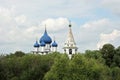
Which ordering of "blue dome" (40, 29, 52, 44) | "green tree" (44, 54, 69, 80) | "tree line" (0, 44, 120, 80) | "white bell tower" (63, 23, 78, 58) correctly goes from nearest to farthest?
"green tree" (44, 54, 69, 80) → "tree line" (0, 44, 120, 80) → "white bell tower" (63, 23, 78, 58) → "blue dome" (40, 29, 52, 44)

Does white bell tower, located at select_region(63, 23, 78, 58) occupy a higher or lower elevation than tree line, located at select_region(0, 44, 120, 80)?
higher

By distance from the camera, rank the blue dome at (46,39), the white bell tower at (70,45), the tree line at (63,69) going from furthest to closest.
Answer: the blue dome at (46,39)
the white bell tower at (70,45)
the tree line at (63,69)

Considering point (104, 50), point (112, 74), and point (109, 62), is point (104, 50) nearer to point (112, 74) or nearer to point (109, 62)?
point (109, 62)

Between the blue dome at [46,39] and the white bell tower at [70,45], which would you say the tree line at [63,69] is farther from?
the blue dome at [46,39]

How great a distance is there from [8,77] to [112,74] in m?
18.2

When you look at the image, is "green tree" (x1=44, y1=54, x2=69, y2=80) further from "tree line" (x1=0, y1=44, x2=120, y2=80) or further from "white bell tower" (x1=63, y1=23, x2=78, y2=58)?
"white bell tower" (x1=63, y1=23, x2=78, y2=58)

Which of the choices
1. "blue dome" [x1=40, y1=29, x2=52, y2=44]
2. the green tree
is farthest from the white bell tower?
the green tree

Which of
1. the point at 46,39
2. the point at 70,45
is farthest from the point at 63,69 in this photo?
the point at 46,39

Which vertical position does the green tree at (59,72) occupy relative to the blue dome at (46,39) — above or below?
below

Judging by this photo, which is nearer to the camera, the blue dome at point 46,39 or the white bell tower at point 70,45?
the white bell tower at point 70,45

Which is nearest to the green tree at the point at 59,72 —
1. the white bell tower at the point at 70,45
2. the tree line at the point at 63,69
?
the tree line at the point at 63,69

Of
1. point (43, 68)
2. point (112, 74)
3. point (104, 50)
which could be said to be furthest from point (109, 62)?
point (43, 68)

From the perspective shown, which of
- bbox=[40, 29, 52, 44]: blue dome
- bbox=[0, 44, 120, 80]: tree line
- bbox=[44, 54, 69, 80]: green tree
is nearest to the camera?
bbox=[44, 54, 69, 80]: green tree

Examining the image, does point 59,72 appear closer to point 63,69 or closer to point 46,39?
point 63,69
